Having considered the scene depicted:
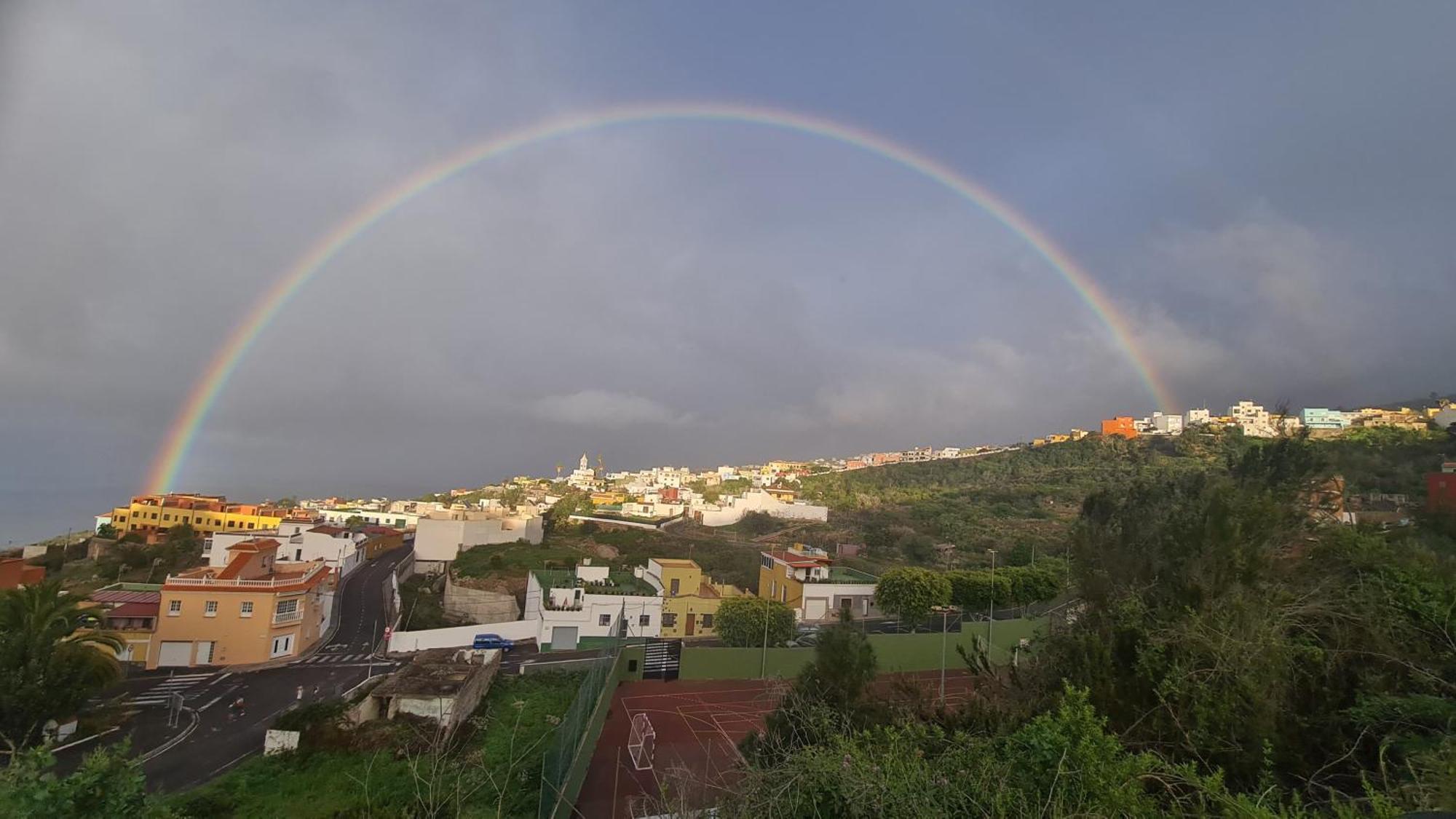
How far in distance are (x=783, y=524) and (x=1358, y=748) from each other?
157ft

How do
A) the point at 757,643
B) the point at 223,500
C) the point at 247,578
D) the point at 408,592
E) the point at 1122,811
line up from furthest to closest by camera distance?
the point at 223,500, the point at 408,592, the point at 247,578, the point at 757,643, the point at 1122,811

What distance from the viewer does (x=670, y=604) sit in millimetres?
26188

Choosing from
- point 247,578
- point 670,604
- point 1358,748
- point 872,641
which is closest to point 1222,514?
point 1358,748

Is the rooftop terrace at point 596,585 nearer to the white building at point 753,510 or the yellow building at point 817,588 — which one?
the yellow building at point 817,588

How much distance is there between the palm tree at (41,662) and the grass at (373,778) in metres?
5.37

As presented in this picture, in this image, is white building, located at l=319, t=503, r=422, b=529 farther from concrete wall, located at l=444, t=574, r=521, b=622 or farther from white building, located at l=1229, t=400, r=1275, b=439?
white building, located at l=1229, t=400, r=1275, b=439

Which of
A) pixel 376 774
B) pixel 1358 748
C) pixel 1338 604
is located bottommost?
pixel 376 774

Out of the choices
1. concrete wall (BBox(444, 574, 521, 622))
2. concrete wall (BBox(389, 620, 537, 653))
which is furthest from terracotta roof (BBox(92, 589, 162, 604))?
concrete wall (BBox(444, 574, 521, 622))

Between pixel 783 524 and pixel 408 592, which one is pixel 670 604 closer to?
pixel 408 592

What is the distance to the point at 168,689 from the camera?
795 inches

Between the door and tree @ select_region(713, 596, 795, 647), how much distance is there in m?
6.50

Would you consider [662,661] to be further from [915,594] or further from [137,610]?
[137,610]

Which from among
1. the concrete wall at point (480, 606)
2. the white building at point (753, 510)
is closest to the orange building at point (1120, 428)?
the white building at point (753, 510)

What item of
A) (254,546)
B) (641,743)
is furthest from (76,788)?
(254,546)
